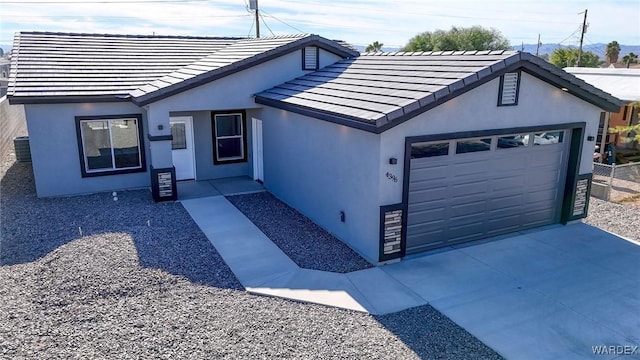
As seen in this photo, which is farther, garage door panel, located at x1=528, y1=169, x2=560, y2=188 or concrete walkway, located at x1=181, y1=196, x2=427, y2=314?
garage door panel, located at x1=528, y1=169, x2=560, y2=188

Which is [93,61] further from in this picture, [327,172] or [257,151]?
Result: [327,172]

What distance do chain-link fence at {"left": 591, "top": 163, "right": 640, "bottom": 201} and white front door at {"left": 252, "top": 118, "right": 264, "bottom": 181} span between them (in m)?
9.77

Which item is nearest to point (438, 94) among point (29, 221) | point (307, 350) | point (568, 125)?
point (568, 125)

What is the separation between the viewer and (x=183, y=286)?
737 cm

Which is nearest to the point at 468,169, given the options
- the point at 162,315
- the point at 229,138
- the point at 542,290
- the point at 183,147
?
the point at 542,290

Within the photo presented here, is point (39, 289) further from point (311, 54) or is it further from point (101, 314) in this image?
point (311, 54)

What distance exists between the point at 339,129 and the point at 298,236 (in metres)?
2.48

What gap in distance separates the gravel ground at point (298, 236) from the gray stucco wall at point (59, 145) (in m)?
3.99

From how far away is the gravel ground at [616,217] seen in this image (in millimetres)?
10367

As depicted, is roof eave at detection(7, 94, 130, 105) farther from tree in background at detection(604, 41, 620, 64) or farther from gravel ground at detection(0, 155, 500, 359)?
tree in background at detection(604, 41, 620, 64)

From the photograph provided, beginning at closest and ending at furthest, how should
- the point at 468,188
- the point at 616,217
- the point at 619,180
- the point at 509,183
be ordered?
1. the point at 468,188
2. the point at 509,183
3. the point at 616,217
4. the point at 619,180

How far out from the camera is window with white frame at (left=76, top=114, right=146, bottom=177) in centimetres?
1223

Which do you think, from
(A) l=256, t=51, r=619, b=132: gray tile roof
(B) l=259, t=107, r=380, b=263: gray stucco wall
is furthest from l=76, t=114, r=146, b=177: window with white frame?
(A) l=256, t=51, r=619, b=132: gray tile roof

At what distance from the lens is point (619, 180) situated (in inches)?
565
